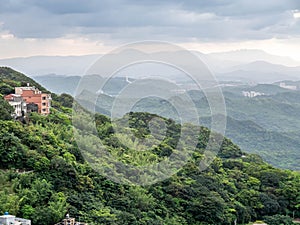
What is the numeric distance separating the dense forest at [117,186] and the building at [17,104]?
27 cm

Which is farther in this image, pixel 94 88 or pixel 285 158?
pixel 285 158

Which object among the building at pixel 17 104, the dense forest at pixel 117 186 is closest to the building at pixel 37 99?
the dense forest at pixel 117 186

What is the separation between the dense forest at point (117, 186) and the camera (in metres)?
9.89

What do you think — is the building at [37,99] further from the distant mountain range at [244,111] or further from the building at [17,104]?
the distant mountain range at [244,111]

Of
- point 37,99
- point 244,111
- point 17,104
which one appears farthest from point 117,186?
point 244,111

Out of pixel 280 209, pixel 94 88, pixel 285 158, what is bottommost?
pixel 285 158

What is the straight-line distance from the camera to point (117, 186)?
38.1 ft

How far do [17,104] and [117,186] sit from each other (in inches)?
135

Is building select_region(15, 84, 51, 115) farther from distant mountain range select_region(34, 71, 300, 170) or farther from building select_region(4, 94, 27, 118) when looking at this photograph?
distant mountain range select_region(34, 71, 300, 170)

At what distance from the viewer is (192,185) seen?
12.7 metres

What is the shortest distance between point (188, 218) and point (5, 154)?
4038mm

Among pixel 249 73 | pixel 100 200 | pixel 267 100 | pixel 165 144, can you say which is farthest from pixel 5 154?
pixel 249 73

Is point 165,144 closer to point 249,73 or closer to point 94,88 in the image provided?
point 94,88

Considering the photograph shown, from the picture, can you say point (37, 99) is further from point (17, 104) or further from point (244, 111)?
point (244, 111)
